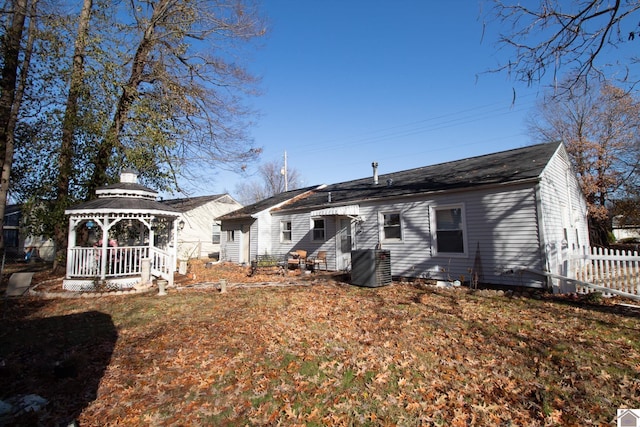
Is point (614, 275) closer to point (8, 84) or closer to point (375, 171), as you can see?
point (375, 171)

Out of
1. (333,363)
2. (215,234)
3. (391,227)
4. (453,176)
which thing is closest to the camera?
(333,363)

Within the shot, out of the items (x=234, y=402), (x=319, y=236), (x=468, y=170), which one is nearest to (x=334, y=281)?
(x=319, y=236)

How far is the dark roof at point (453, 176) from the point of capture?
10.0m

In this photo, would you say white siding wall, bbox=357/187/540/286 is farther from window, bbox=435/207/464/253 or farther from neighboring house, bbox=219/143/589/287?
window, bbox=435/207/464/253

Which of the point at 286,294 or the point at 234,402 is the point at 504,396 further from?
the point at 286,294

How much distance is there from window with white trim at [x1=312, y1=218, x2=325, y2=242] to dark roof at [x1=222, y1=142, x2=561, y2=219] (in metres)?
0.77

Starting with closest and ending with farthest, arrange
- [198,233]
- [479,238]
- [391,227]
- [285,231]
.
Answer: [479,238], [391,227], [285,231], [198,233]

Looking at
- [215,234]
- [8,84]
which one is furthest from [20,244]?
[8,84]

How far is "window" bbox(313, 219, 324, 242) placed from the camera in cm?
1570

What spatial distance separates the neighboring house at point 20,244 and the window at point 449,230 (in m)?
30.6

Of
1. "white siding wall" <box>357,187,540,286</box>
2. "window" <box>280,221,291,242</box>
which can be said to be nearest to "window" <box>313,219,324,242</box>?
"window" <box>280,221,291,242</box>

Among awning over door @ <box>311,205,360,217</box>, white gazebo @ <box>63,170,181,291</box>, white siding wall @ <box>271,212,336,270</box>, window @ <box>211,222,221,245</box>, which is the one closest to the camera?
white gazebo @ <box>63,170,181,291</box>

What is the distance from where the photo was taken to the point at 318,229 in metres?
15.9

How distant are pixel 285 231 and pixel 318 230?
2784mm
